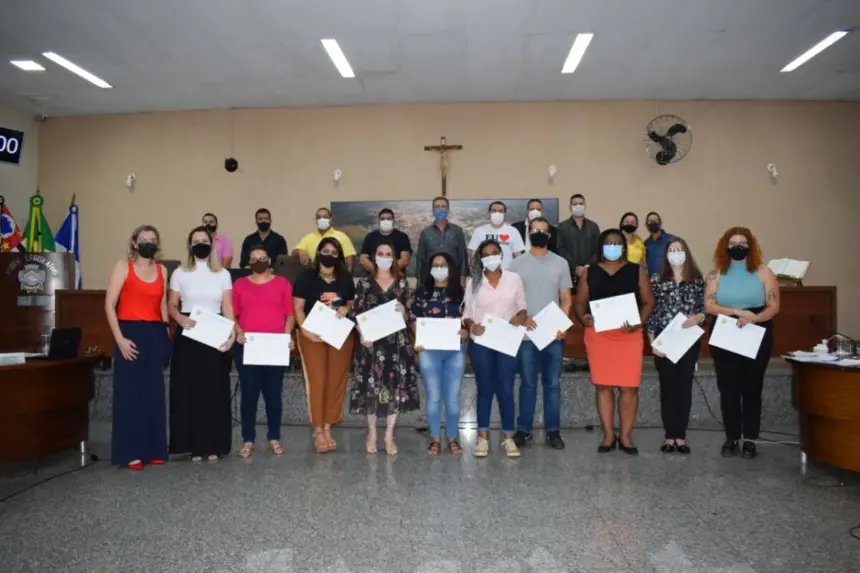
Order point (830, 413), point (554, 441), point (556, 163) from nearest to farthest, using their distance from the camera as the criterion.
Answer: point (830, 413), point (554, 441), point (556, 163)

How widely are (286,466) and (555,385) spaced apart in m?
1.95

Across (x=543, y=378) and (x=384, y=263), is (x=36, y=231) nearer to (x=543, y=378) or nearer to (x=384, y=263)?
(x=384, y=263)

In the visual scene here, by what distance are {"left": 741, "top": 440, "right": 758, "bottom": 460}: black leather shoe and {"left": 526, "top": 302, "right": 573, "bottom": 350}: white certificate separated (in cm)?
146

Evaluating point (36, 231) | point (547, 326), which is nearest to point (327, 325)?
point (547, 326)

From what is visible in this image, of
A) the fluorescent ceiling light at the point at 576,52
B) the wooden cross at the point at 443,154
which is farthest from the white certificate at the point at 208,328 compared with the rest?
the wooden cross at the point at 443,154

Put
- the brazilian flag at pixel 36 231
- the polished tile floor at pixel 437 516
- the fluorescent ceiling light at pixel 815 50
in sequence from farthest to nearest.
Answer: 1. the brazilian flag at pixel 36 231
2. the fluorescent ceiling light at pixel 815 50
3. the polished tile floor at pixel 437 516

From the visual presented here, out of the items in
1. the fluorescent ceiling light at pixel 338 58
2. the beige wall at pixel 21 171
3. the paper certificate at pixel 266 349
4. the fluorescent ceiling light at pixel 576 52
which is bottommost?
the paper certificate at pixel 266 349

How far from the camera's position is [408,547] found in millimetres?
2900

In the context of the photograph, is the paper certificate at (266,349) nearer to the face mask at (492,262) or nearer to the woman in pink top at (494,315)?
the woman in pink top at (494,315)

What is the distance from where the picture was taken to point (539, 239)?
185 inches

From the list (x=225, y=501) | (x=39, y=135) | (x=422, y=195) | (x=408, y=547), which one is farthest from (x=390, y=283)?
(x=39, y=135)

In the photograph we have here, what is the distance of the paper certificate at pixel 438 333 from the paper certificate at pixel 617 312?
3.25 feet

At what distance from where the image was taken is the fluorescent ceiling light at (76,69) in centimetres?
747

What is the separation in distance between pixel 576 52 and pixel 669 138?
2.52 metres
